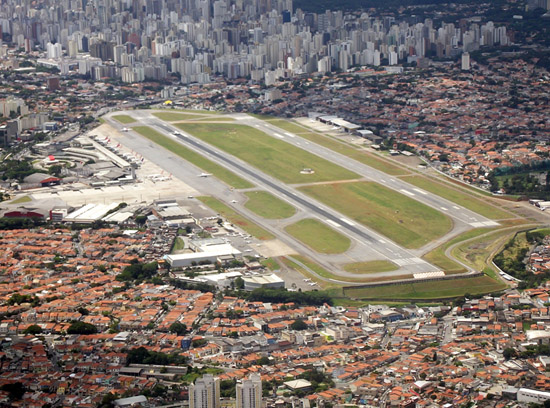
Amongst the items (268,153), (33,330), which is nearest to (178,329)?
(33,330)

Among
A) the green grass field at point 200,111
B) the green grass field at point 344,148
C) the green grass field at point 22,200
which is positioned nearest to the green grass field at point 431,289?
the green grass field at point 344,148

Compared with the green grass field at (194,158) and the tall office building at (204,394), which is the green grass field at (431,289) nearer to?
the tall office building at (204,394)

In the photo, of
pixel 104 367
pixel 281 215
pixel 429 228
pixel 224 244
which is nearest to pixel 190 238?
pixel 224 244

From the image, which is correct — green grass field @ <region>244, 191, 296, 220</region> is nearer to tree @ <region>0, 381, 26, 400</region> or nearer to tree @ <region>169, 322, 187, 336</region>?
tree @ <region>169, 322, 187, 336</region>

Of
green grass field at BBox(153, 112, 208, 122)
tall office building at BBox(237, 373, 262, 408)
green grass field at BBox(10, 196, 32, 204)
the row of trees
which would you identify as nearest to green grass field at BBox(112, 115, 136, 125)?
green grass field at BBox(153, 112, 208, 122)

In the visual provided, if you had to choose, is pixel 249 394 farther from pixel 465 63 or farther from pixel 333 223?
pixel 465 63

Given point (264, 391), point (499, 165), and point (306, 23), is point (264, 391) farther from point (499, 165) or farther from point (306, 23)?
point (306, 23)

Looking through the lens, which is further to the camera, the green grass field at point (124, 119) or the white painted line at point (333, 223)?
the green grass field at point (124, 119)
